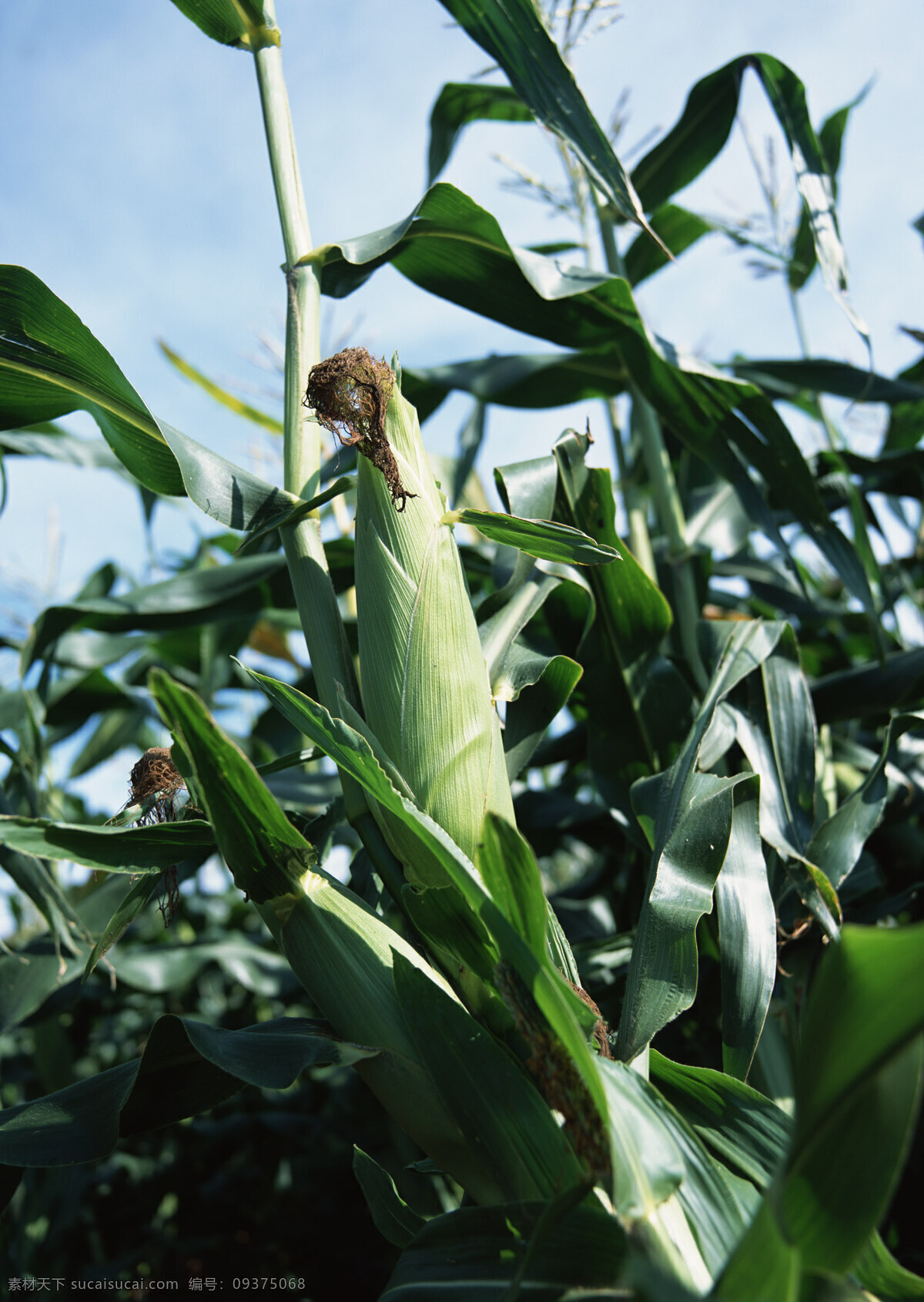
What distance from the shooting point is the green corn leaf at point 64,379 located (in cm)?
54

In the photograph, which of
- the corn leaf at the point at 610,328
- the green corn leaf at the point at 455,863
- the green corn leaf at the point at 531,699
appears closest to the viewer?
the green corn leaf at the point at 455,863

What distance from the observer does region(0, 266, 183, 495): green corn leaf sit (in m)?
0.54

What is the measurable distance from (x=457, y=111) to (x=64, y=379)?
719mm

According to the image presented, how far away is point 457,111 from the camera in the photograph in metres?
1.04

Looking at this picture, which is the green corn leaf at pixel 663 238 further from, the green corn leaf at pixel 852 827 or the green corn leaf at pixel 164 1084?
the green corn leaf at pixel 164 1084

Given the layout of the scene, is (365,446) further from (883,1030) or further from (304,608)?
(883,1030)

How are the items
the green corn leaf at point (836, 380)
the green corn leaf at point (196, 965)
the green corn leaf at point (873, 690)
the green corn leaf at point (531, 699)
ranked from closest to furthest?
1. the green corn leaf at point (531, 699)
2. the green corn leaf at point (873, 690)
3. the green corn leaf at point (836, 380)
4. the green corn leaf at point (196, 965)

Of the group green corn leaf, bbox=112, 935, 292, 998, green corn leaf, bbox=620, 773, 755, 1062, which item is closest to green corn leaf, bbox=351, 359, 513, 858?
green corn leaf, bbox=620, 773, 755, 1062

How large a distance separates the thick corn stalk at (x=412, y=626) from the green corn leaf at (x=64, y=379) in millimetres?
144

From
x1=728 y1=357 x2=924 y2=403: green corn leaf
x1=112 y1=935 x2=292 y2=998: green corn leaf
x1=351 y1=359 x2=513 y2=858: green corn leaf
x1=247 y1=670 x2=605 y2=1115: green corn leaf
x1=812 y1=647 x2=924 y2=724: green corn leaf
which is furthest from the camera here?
x1=112 y1=935 x2=292 y2=998: green corn leaf

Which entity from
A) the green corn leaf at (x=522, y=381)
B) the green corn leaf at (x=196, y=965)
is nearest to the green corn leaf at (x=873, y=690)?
the green corn leaf at (x=522, y=381)

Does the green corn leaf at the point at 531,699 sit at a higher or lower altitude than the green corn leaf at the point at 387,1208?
higher

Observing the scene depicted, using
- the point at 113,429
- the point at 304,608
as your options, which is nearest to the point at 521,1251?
the point at 304,608

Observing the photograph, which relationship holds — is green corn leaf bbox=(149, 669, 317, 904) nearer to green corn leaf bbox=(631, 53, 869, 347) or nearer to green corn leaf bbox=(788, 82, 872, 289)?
green corn leaf bbox=(631, 53, 869, 347)
